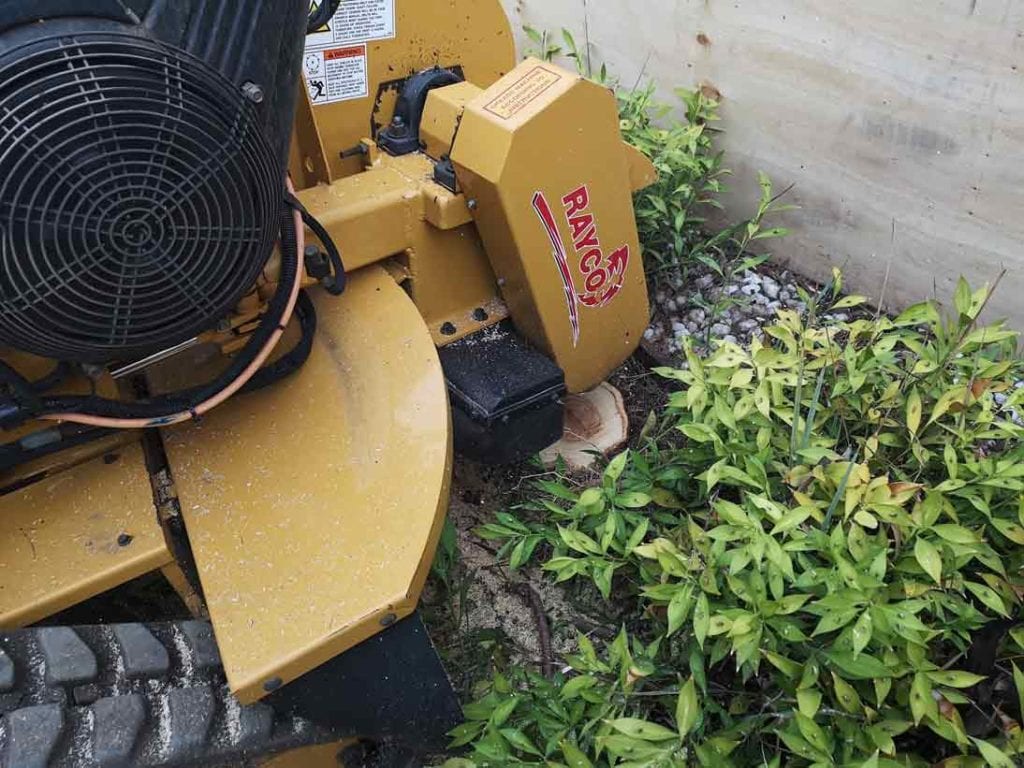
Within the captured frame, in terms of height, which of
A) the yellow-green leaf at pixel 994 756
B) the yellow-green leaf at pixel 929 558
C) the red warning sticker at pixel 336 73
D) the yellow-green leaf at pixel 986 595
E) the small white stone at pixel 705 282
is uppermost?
the red warning sticker at pixel 336 73

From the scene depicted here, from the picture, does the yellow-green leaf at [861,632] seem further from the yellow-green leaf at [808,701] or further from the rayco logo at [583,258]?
the rayco logo at [583,258]

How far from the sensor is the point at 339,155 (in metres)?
1.69

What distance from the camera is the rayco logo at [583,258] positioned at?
1.54 m

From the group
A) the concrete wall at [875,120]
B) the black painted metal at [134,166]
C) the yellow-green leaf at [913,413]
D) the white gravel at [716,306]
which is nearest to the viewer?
the black painted metal at [134,166]

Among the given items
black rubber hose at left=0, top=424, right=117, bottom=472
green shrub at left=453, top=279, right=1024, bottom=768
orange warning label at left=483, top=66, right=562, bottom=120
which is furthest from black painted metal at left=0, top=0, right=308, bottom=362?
green shrub at left=453, top=279, right=1024, bottom=768

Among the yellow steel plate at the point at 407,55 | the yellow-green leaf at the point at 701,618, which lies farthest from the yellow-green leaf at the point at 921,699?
the yellow steel plate at the point at 407,55

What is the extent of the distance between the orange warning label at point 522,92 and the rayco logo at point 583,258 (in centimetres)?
15

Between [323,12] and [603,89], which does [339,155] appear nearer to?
[323,12]

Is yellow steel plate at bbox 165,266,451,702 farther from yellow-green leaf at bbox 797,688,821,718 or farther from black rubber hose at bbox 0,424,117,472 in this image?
yellow-green leaf at bbox 797,688,821,718

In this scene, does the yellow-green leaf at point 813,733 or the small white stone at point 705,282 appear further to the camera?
the small white stone at point 705,282

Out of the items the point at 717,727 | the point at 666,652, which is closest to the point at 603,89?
the point at 666,652

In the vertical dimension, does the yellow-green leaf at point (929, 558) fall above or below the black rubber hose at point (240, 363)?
below

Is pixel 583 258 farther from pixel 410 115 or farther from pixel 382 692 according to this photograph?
pixel 382 692

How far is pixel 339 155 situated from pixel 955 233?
1421mm
